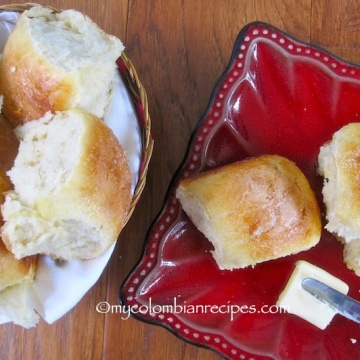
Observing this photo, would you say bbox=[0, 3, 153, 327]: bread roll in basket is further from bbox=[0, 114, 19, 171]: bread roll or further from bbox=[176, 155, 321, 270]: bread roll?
bbox=[176, 155, 321, 270]: bread roll

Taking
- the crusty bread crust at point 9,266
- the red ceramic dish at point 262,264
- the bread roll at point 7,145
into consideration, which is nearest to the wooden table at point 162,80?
the red ceramic dish at point 262,264

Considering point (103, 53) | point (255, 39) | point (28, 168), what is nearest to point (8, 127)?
point (28, 168)

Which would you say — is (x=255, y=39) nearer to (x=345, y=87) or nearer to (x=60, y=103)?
(x=345, y=87)

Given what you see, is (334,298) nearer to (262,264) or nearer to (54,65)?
(262,264)

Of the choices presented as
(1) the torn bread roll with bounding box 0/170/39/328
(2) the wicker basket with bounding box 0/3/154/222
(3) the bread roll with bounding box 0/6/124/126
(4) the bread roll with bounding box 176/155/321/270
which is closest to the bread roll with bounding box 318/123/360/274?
(4) the bread roll with bounding box 176/155/321/270

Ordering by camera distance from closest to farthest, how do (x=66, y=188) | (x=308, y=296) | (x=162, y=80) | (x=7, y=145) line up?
(x=66, y=188)
(x=7, y=145)
(x=308, y=296)
(x=162, y=80)

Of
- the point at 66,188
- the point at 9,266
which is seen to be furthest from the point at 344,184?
the point at 9,266
